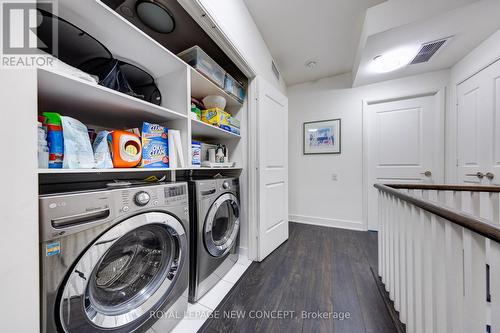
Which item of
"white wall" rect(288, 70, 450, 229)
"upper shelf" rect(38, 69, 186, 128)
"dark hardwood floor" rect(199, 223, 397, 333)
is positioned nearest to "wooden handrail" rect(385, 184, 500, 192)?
"dark hardwood floor" rect(199, 223, 397, 333)

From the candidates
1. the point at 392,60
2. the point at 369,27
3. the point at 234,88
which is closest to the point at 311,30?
the point at 369,27

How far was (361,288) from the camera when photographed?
131 centimetres

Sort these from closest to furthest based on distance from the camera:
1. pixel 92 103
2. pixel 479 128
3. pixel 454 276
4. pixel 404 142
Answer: pixel 454 276
pixel 92 103
pixel 479 128
pixel 404 142

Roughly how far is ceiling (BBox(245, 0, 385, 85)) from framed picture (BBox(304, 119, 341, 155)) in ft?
2.61

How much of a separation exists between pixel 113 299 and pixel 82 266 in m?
0.35

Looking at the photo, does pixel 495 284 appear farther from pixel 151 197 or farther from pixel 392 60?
pixel 392 60

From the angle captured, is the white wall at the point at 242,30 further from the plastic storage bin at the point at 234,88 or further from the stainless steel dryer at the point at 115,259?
Result: the stainless steel dryer at the point at 115,259

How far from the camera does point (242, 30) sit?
1.46 meters

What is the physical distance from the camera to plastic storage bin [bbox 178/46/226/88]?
3.99ft

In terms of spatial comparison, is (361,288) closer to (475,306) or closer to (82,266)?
(475,306)

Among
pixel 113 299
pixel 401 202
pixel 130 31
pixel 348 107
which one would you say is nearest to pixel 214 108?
pixel 130 31

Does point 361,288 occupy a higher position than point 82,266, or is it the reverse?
point 82,266

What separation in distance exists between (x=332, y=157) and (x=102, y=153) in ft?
9.10

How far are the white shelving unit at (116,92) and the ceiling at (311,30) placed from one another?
98 centimetres
